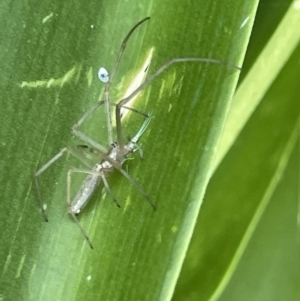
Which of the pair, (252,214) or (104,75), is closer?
(104,75)

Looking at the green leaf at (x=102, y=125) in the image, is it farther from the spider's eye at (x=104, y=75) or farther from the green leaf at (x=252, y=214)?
the green leaf at (x=252, y=214)

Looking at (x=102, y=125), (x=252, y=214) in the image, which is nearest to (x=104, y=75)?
(x=102, y=125)

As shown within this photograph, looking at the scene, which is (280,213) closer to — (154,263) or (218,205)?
(218,205)

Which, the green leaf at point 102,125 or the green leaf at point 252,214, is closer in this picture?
the green leaf at point 102,125

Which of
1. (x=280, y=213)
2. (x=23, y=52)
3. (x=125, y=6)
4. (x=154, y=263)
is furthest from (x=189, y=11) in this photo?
(x=280, y=213)

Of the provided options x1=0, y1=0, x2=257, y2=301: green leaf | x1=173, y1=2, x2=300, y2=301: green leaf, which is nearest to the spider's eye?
x1=0, y1=0, x2=257, y2=301: green leaf

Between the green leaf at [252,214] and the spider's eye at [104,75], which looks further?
the green leaf at [252,214]

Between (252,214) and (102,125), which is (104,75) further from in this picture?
(252,214)

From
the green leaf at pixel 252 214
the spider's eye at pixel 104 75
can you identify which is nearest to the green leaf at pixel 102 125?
the spider's eye at pixel 104 75
